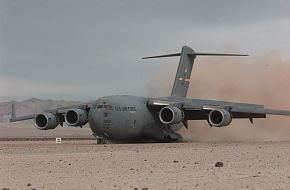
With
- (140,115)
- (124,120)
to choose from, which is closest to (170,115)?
(140,115)

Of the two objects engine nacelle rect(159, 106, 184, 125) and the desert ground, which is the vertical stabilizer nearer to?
engine nacelle rect(159, 106, 184, 125)

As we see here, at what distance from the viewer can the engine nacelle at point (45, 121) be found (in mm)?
33469

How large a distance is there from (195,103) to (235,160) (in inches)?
680

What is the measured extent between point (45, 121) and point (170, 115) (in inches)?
323

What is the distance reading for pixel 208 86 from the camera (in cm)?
4953

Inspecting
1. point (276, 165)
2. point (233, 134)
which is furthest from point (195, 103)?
point (276, 165)

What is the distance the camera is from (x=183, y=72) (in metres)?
39.8

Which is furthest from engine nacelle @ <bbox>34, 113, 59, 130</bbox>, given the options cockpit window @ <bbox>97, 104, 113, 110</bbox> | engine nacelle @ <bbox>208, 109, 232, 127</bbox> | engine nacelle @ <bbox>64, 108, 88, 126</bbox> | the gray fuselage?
engine nacelle @ <bbox>208, 109, 232, 127</bbox>

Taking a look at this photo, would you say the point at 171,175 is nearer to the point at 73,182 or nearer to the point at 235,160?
the point at 73,182

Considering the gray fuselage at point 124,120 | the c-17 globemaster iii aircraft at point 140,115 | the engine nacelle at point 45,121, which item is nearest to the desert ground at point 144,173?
the gray fuselage at point 124,120

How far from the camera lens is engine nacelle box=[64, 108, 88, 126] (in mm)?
32400

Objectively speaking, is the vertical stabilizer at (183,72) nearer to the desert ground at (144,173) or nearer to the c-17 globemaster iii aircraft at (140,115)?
the c-17 globemaster iii aircraft at (140,115)

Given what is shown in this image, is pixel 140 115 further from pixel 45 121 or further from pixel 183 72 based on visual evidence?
pixel 183 72

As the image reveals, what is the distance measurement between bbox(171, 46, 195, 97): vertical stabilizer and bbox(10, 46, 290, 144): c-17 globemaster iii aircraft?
11.5ft
